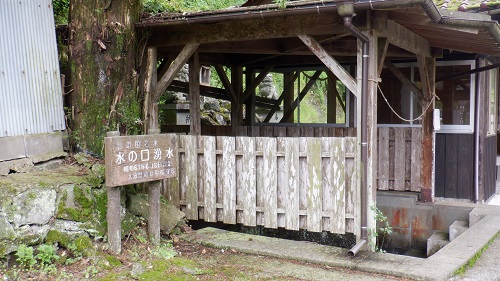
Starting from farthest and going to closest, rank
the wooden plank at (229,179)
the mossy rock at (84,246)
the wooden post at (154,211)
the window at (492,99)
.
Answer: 1. the window at (492,99)
2. the wooden plank at (229,179)
3. the wooden post at (154,211)
4. the mossy rock at (84,246)

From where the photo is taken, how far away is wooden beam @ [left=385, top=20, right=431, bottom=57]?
587 cm

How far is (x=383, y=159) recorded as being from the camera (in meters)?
8.60

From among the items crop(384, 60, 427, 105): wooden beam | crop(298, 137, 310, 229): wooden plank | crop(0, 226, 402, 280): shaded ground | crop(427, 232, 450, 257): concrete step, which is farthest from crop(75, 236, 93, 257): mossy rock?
crop(384, 60, 427, 105): wooden beam

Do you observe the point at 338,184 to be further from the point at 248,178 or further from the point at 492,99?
the point at 492,99

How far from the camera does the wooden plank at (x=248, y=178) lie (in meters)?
6.04

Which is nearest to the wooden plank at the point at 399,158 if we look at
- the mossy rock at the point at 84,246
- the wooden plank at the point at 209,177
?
the wooden plank at the point at 209,177

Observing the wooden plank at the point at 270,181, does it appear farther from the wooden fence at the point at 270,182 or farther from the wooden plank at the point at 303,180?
the wooden plank at the point at 303,180

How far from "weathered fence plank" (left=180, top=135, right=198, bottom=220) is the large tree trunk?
0.83m

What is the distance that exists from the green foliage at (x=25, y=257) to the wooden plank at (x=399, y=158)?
6.26m

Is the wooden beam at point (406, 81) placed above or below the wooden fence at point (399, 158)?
above

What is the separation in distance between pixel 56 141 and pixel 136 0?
221 cm

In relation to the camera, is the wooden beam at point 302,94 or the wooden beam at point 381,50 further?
the wooden beam at point 302,94

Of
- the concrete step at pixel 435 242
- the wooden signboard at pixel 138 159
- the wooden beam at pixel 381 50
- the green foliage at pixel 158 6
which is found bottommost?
the concrete step at pixel 435 242

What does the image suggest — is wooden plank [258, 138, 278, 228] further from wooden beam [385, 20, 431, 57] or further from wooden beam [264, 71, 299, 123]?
wooden beam [264, 71, 299, 123]
